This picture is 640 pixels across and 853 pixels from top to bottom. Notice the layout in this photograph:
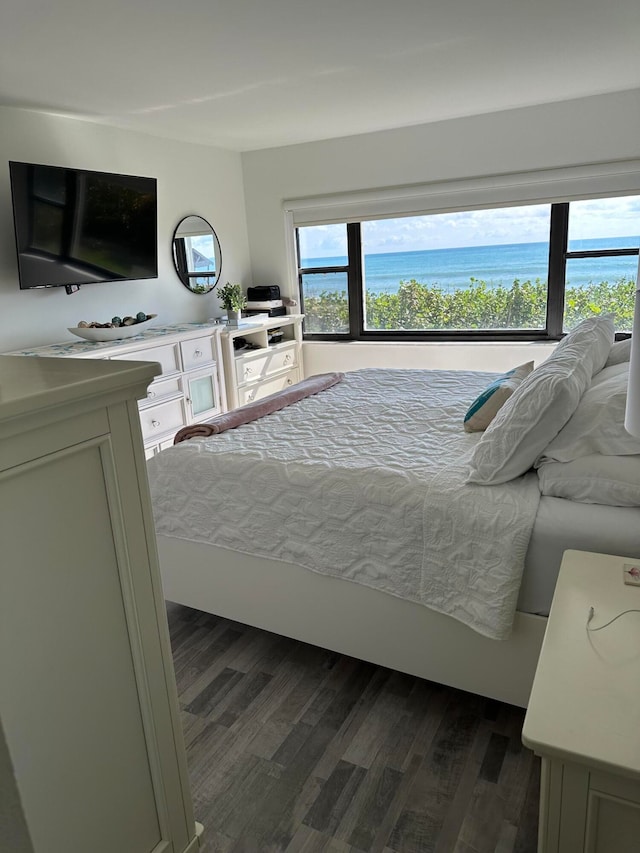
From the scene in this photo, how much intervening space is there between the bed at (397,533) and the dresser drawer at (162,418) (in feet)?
4.63

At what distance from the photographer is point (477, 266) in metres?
5.13

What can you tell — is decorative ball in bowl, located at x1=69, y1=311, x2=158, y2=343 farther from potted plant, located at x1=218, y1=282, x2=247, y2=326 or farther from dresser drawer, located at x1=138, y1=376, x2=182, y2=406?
potted plant, located at x1=218, y1=282, x2=247, y2=326

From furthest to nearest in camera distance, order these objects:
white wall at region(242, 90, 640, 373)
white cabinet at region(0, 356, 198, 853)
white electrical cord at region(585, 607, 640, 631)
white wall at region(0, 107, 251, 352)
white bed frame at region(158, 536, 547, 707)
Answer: white wall at region(242, 90, 640, 373)
white wall at region(0, 107, 251, 352)
white bed frame at region(158, 536, 547, 707)
white electrical cord at region(585, 607, 640, 631)
white cabinet at region(0, 356, 198, 853)

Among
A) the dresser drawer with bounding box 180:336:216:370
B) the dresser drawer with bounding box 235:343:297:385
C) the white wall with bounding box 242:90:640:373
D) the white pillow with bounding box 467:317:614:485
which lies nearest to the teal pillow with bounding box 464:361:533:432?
the white pillow with bounding box 467:317:614:485

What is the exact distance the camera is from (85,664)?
1.04 meters

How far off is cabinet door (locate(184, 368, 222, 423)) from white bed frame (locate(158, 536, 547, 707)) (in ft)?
6.43

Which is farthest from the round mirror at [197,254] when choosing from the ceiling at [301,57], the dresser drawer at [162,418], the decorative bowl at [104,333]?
the dresser drawer at [162,418]

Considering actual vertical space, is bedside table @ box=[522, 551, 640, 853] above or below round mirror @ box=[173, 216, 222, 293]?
below

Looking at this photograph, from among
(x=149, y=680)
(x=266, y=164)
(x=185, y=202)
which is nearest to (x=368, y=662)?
(x=149, y=680)

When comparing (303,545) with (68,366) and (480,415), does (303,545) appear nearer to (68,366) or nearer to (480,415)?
(480,415)

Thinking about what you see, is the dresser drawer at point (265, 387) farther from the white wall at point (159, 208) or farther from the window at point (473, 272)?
the white wall at point (159, 208)

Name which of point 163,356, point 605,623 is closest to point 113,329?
point 163,356

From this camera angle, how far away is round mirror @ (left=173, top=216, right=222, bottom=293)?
474 centimetres

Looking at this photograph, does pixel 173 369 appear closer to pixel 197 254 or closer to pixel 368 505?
pixel 197 254
